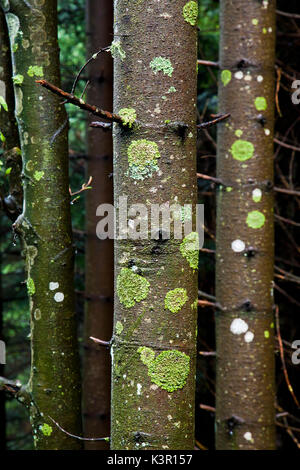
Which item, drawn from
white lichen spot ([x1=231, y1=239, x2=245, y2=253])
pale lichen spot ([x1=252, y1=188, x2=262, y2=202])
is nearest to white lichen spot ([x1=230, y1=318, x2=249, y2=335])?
white lichen spot ([x1=231, y1=239, x2=245, y2=253])

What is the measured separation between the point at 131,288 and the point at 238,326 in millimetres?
1852

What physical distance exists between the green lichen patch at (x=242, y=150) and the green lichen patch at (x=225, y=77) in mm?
396

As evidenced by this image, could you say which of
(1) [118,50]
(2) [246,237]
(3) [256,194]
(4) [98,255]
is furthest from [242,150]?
(4) [98,255]

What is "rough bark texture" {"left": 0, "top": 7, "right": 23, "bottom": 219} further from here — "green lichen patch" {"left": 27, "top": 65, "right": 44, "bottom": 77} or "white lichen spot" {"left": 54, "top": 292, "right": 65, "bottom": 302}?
"white lichen spot" {"left": 54, "top": 292, "right": 65, "bottom": 302}

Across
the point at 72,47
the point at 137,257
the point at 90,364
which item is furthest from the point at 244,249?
the point at 72,47

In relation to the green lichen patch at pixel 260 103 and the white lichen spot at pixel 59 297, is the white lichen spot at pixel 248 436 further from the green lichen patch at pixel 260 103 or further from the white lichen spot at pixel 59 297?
the green lichen patch at pixel 260 103

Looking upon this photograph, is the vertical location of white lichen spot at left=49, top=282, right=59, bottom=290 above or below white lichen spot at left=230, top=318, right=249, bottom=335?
above

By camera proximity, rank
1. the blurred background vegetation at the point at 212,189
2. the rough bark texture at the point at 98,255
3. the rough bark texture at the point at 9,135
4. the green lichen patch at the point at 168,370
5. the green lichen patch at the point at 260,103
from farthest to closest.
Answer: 1. the blurred background vegetation at the point at 212,189
2. the rough bark texture at the point at 98,255
3. the green lichen patch at the point at 260,103
4. the rough bark texture at the point at 9,135
5. the green lichen patch at the point at 168,370

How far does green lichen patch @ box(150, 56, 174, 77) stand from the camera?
1.46 meters

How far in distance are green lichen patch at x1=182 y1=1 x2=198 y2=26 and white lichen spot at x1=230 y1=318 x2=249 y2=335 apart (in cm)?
207

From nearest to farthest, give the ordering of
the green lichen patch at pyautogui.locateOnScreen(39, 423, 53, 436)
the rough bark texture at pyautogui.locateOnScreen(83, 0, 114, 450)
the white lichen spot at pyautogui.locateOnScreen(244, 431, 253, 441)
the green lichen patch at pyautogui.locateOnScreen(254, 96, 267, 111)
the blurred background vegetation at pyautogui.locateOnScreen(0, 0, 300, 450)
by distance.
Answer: the green lichen patch at pyautogui.locateOnScreen(39, 423, 53, 436) → the white lichen spot at pyautogui.locateOnScreen(244, 431, 253, 441) → the green lichen patch at pyautogui.locateOnScreen(254, 96, 267, 111) → the rough bark texture at pyautogui.locateOnScreen(83, 0, 114, 450) → the blurred background vegetation at pyautogui.locateOnScreen(0, 0, 300, 450)

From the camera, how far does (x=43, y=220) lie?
2459mm

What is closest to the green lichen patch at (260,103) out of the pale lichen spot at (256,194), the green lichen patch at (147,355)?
the pale lichen spot at (256,194)

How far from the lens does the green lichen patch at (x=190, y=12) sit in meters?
1.50
